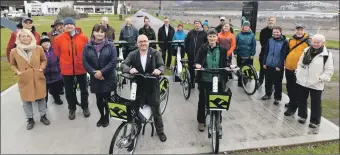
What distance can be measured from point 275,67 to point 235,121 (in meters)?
1.45

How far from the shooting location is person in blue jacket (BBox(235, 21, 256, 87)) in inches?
242

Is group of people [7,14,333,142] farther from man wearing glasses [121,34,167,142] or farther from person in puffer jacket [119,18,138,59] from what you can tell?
person in puffer jacket [119,18,138,59]

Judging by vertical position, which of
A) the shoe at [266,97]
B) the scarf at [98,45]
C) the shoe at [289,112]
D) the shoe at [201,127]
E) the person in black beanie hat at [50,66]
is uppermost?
the scarf at [98,45]

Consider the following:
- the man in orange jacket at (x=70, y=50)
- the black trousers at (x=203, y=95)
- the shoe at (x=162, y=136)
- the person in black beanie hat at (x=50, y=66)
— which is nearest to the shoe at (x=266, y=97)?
the black trousers at (x=203, y=95)

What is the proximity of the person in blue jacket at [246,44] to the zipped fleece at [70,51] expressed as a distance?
3581mm

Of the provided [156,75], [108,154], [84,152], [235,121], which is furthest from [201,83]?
[84,152]

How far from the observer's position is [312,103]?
179 inches

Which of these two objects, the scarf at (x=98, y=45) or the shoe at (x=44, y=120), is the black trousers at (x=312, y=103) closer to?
the scarf at (x=98, y=45)

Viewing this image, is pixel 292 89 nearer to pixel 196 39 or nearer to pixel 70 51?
pixel 196 39

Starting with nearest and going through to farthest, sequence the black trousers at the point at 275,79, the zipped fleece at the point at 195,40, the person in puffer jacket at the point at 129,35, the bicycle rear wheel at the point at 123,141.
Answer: the bicycle rear wheel at the point at 123,141, the black trousers at the point at 275,79, the zipped fleece at the point at 195,40, the person in puffer jacket at the point at 129,35

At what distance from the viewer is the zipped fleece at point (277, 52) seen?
512cm

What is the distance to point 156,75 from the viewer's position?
3.59 metres

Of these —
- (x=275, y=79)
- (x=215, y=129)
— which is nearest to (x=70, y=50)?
(x=215, y=129)

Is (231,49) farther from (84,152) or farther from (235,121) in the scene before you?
(84,152)
